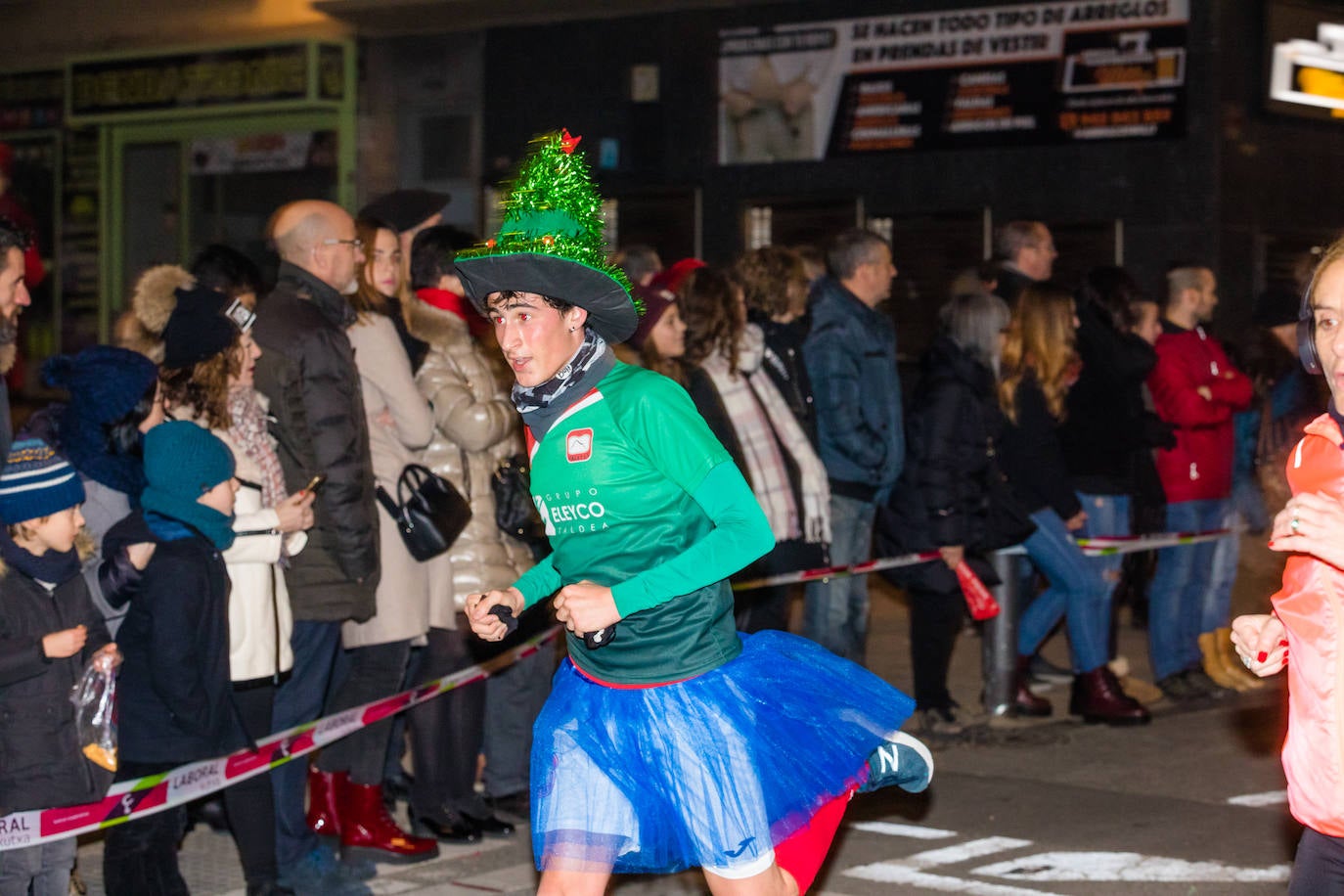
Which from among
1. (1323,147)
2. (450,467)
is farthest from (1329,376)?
(1323,147)

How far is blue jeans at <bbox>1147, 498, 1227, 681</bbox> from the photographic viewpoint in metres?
Result: 9.65

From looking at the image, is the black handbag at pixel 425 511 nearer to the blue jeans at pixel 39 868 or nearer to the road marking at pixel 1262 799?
the blue jeans at pixel 39 868

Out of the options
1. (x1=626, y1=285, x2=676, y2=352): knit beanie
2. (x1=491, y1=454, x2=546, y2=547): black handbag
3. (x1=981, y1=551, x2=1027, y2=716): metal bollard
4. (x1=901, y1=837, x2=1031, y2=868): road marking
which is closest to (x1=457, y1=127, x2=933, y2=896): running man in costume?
(x1=901, y1=837, x2=1031, y2=868): road marking

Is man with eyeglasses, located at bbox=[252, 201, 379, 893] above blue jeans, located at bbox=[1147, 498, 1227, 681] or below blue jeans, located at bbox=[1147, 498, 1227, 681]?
above

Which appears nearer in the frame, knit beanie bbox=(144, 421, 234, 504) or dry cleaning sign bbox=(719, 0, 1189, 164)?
knit beanie bbox=(144, 421, 234, 504)

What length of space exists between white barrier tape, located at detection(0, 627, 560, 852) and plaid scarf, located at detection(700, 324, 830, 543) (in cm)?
182

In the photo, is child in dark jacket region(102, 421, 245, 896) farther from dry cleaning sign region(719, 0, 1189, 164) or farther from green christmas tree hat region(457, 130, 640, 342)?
dry cleaning sign region(719, 0, 1189, 164)

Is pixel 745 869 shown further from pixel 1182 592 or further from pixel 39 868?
pixel 1182 592

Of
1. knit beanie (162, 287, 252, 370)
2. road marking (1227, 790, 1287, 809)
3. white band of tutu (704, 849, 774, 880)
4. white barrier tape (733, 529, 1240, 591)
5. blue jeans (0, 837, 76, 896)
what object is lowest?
road marking (1227, 790, 1287, 809)

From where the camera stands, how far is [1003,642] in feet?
29.1

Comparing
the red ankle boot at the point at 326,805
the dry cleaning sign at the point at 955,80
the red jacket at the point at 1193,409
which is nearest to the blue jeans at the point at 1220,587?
the red jacket at the point at 1193,409

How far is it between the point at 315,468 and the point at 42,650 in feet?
4.79

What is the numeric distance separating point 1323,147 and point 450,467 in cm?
1060

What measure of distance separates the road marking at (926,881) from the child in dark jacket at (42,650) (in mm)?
A: 2693
